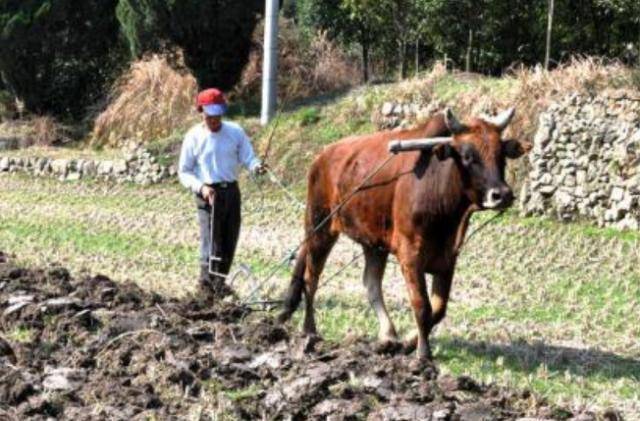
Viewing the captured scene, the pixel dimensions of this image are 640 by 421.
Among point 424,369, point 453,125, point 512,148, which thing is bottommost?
point 424,369

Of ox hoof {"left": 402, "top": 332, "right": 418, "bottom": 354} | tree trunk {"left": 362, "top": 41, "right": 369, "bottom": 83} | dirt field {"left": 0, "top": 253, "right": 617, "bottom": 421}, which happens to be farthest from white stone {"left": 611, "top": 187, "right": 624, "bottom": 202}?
tree trunk {"left": 362, "top": 41, "right": 369, "bottom": 83}

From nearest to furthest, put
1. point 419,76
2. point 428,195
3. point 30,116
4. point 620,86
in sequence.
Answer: point 428,195 < point 620,86 < point 419,76 < point 30,116

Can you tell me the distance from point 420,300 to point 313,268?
4.89 feet

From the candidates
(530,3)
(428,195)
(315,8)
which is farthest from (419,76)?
(428,195)

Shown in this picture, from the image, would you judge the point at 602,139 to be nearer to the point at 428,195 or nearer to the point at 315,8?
the point at 428,195

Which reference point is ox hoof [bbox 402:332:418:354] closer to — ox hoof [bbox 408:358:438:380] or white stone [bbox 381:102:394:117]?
ox hoof [bbox 408:358:438:380]

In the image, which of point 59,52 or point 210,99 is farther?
point 59,52

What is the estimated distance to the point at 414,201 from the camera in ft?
29.5

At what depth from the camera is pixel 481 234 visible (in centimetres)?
1595

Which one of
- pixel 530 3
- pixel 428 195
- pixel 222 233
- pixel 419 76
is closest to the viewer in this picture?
pixel 428 195

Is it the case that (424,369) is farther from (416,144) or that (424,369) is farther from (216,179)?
(216,179)

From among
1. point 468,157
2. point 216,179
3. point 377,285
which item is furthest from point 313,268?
point 468,157

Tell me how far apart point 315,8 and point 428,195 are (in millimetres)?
20017

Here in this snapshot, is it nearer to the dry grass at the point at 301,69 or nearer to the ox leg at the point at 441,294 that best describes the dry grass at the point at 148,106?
the dry grass at the point at 301,69
